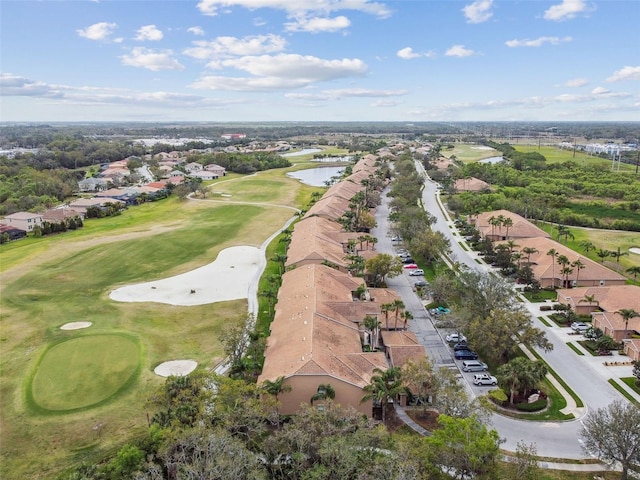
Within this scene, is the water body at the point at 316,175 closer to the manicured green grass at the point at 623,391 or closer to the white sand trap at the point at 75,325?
the white sand trap at the point at 75,325

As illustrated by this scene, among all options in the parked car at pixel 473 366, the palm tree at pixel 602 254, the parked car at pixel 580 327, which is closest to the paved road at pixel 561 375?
the parked car at pixel 473 366

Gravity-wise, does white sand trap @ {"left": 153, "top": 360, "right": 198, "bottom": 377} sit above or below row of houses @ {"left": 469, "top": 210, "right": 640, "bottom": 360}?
below

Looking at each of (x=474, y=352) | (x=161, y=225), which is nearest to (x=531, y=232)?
(x=474, y=352)

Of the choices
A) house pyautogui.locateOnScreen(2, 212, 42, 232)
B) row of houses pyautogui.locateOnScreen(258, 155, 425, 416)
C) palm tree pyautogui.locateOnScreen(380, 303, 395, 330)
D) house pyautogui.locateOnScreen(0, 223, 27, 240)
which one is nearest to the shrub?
row of houses pyautogui.locateOnScreen(258, 155, 425, 416)

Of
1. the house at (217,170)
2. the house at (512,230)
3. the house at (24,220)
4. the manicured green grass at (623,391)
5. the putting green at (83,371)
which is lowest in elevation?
the putting green at (83,371)

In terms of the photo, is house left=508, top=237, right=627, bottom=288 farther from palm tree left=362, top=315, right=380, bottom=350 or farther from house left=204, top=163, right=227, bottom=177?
house left=204, top=163, right=227, bottom=177

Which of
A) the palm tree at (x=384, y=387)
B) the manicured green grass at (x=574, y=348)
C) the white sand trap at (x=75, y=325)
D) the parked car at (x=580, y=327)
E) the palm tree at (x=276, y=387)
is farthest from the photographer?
the white sand trap at (x=75, y=325)

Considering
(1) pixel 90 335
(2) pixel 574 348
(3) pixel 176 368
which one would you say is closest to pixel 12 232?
(1) pixel 90 335

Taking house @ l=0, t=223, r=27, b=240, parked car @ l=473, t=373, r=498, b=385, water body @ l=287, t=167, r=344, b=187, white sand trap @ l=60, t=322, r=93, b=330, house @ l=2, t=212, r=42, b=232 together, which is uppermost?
water body @ l=287, t=167, r=344, b=187
